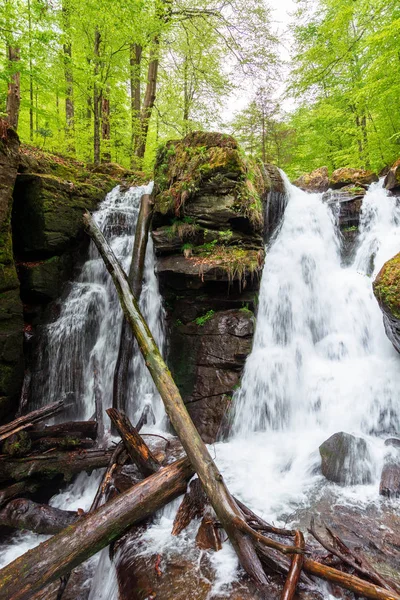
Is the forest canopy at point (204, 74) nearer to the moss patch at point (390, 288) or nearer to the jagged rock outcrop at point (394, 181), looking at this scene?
the jagged rock outcrop at point (394, 181)

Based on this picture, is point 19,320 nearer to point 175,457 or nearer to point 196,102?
point 175,457

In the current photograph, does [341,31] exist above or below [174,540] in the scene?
above

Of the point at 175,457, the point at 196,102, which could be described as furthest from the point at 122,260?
the point at 196,102

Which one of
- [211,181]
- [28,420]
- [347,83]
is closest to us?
[28,420]

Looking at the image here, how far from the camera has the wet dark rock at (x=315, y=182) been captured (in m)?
10.6

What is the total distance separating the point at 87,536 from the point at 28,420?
2.15 metres

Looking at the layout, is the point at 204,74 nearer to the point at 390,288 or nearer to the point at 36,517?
the point at 390,288

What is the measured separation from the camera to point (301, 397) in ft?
17.3

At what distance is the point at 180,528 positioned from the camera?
3039 mm

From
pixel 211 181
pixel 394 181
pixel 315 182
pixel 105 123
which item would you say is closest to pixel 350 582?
pixel 211 181

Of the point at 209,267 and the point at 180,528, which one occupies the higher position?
the point at 209,267

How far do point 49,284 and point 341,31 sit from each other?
40.6 ft

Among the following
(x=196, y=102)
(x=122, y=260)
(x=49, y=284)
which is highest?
(x=196, y=102)

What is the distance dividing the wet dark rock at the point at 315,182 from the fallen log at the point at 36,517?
1114 centimetres
